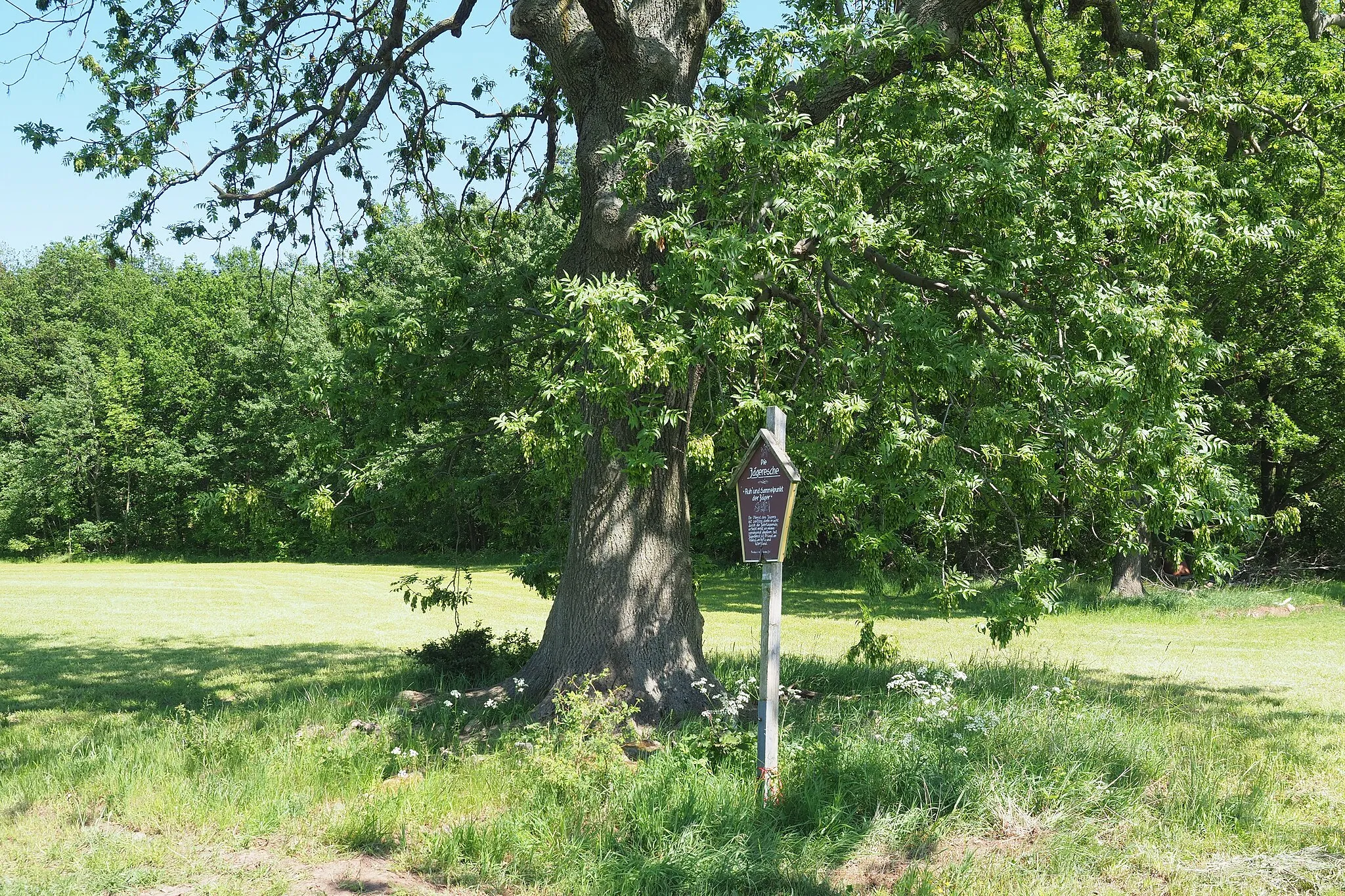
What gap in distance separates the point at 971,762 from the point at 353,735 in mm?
4451

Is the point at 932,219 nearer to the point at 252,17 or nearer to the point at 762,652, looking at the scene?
the point at 762,652

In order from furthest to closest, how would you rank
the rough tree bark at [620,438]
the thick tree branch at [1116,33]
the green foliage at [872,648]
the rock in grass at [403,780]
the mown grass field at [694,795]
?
the thick tree branch at [1116,33]
the green foliage at [872,648]
the rough tree bark at [620,438]
the rock in grass at [403,780]
the mown grass field at [694,795]

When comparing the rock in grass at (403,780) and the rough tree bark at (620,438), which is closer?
the rock in grass at (403,780)

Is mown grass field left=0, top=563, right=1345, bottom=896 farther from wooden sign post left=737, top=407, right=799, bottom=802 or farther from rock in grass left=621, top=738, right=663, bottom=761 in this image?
wooden sign post left=737, top=407, right=799, bottom=802

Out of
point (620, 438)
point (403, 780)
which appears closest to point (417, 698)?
point (403, 780)

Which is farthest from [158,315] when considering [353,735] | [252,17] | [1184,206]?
[1184,206]

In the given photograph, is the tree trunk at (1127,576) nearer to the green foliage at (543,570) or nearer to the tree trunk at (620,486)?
the green foliage at (543,570)

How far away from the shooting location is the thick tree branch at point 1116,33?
377 inches

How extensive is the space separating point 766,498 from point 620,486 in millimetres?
2614

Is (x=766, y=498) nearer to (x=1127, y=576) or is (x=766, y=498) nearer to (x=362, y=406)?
(x=362, y=406)

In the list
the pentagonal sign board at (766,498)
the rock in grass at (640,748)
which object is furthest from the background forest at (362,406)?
the rock in grass at (640,748)

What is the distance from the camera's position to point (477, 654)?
10680 mm

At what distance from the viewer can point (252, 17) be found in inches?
420

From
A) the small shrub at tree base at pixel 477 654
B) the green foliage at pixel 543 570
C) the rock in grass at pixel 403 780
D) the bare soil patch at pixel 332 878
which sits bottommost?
the bare soil patch at pixel 332 878
